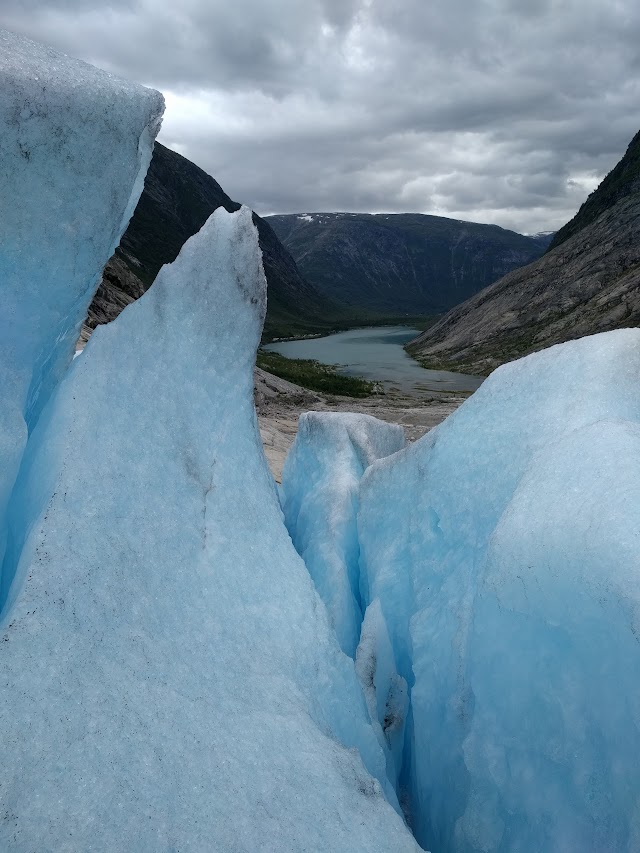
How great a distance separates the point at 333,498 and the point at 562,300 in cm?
6402

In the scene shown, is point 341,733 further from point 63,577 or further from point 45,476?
point 45,476

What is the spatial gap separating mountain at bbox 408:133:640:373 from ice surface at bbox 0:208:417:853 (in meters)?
52.9

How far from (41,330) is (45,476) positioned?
3.50 feet

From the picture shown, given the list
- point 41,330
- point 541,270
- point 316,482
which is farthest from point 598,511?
point 541,270

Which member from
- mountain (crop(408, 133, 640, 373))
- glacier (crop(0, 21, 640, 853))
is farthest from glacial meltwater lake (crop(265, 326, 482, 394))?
glacier (crop(0, 21, 640, 853))

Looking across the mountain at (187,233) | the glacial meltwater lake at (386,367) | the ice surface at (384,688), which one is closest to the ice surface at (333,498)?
the ice surface at (384,688)

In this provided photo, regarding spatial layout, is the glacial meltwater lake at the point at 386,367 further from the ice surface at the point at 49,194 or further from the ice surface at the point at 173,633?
the ice surface at the point at 49,194

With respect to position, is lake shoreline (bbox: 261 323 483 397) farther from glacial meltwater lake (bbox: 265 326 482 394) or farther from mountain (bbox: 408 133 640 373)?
mountain (bbox: 408 133 640 373)

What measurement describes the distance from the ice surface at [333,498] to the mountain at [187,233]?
3623 inches

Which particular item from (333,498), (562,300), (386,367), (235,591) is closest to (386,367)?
(386,367)

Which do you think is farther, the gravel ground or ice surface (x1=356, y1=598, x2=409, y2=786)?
the gravel ground

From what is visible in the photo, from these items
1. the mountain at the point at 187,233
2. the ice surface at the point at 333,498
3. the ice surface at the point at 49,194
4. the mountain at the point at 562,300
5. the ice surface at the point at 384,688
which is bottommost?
the ice surface at the point at 384,688

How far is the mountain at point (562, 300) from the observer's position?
56.9 meters

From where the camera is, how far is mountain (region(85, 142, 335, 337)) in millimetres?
113750
